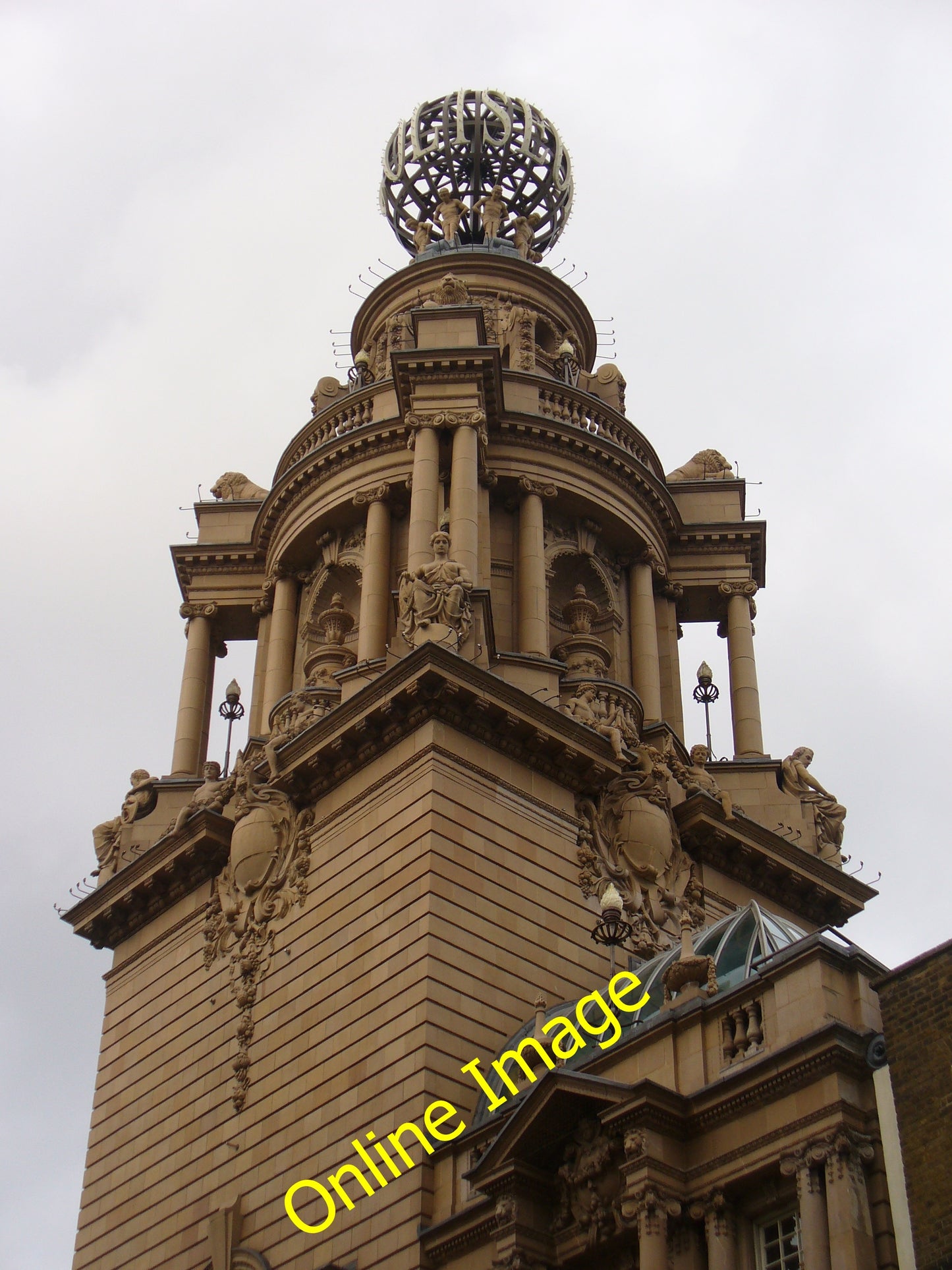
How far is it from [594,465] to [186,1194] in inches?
826

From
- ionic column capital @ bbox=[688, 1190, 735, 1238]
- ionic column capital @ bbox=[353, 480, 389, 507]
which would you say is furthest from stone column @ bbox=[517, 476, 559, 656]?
ionic column capital @ bbox=[688, 1190, 735, 1238]

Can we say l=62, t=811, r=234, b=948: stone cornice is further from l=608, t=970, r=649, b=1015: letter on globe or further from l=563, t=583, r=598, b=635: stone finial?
l=608, t=970, r=649, b=1015: letter on globe

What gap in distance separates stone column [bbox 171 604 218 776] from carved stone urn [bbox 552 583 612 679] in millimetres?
9936

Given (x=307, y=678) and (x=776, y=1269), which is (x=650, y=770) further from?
(x=776, y=1269)

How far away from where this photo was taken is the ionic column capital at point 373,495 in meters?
45.9

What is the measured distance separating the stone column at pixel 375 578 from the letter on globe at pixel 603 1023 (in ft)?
40.0

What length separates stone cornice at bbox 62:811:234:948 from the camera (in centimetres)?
4053

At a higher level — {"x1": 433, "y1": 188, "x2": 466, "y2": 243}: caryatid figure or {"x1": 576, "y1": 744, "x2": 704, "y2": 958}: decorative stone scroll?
{"x1": 433, "y1": 188, "x2": 466, "y2": 243}: caryatid figure

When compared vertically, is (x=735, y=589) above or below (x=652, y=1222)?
above

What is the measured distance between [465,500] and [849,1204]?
869 inches

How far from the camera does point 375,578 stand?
4434cm

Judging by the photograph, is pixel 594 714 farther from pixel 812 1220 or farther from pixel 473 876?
pixel 812 1220

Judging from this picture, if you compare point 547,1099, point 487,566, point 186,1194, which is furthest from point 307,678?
point 547,1099

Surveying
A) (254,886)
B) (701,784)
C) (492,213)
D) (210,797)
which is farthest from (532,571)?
(492,213)
